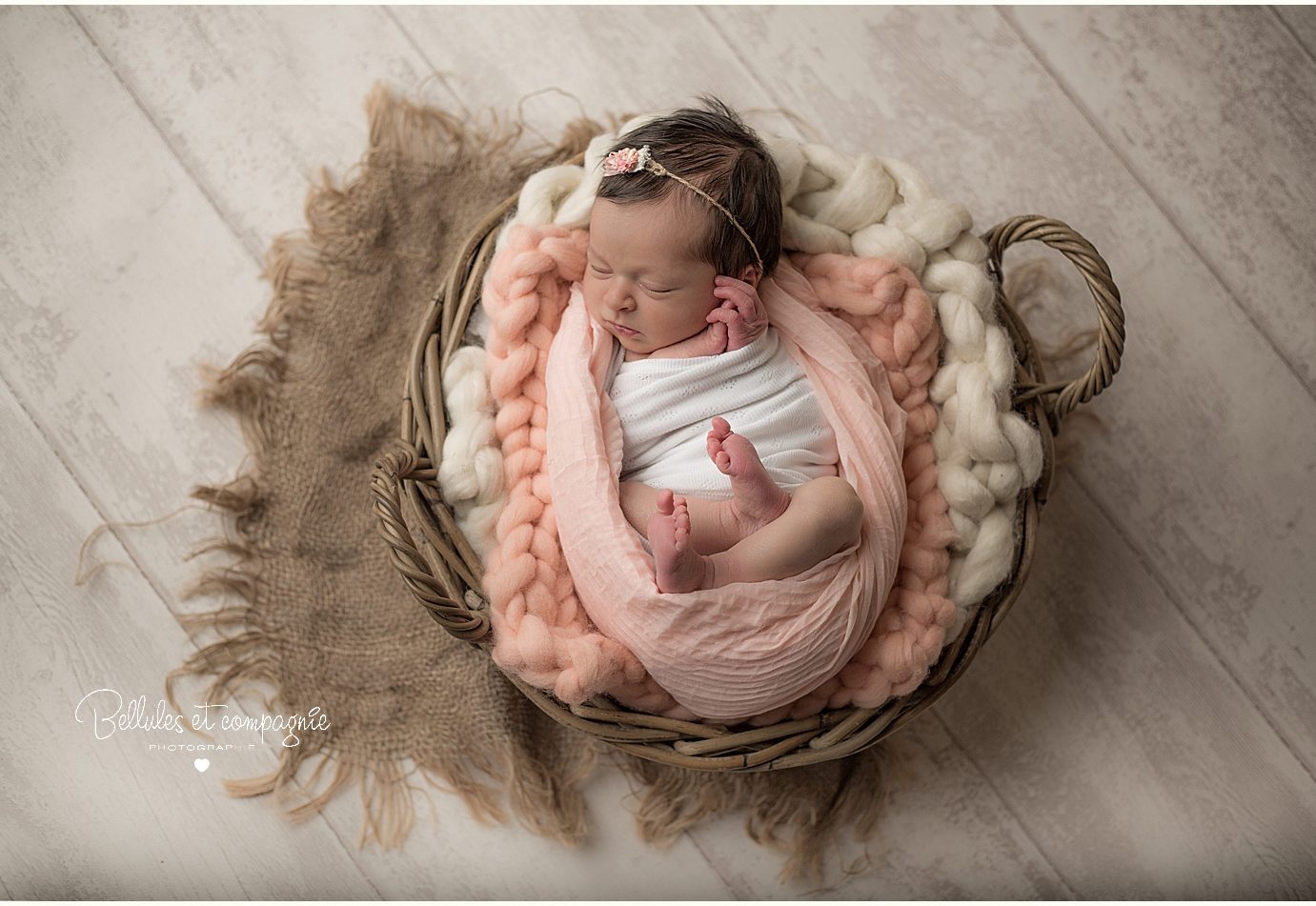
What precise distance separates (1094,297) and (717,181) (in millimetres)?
496

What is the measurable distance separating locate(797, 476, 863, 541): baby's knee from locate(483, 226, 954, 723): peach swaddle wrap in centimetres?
5

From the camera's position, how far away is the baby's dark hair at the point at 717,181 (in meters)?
1.14

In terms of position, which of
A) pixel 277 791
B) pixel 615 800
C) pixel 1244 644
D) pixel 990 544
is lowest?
pixel 1244 644

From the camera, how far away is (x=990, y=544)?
123 centimetres

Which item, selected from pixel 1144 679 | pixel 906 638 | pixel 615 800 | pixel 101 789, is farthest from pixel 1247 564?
pixel 101 789

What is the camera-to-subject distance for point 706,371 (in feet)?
3.99

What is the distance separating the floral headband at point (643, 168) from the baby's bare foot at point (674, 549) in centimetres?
33

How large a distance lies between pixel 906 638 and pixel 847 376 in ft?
1.08

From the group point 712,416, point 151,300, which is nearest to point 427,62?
point 151,300

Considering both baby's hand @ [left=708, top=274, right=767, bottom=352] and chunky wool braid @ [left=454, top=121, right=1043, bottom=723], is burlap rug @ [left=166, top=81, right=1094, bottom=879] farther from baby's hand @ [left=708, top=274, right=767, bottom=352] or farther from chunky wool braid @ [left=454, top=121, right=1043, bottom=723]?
baby's hand @ [left=708, top=274, right=767, bottom=352]

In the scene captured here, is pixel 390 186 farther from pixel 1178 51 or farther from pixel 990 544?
pixel 1178 51

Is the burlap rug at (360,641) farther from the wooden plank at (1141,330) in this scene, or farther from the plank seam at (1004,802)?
the wooden plank at (1141,330)

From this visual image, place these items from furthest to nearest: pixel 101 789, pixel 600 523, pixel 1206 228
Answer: pixel 1206 228 → pixel 101 789 → pixel 600 523

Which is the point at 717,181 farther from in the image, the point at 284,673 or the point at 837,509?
the point at 284,673
